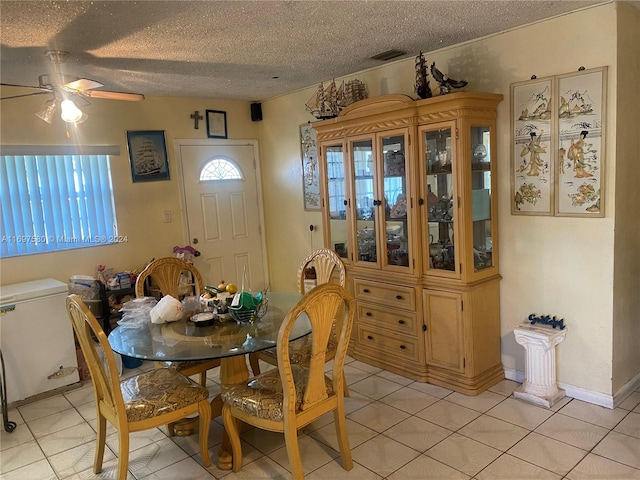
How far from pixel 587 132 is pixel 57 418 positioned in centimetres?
375

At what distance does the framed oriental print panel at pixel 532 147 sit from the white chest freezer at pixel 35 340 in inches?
130

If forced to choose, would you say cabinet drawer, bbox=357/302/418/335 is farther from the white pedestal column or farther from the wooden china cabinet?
the white pedestal column

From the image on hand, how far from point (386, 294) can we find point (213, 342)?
5.01 ft

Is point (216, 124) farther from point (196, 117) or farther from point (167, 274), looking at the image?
point (167, 274)

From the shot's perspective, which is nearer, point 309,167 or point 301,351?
point 301,351

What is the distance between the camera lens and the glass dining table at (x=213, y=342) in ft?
7.65

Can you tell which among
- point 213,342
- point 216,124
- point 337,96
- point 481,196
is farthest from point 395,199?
point 216,124

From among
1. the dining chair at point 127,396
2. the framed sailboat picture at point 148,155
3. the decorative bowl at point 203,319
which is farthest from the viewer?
the framed sailboat picture at point 148,155

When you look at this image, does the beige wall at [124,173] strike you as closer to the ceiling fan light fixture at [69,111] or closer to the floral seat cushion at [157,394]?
the ceiling fan light fixture at [69,111]

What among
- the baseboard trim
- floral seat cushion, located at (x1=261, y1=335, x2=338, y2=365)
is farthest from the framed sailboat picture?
the baseboard trim

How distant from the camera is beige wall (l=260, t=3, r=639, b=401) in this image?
276cm

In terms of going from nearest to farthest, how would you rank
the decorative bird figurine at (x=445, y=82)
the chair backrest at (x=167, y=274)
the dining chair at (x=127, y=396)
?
the dining chair at (x=127, y=396), the decorative bird figurine at (x=445, y=82), the chair backrest at (x=167, y=274)

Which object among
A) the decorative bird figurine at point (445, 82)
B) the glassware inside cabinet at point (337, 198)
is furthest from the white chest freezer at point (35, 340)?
the decorative bird figurine at point (445, 82)

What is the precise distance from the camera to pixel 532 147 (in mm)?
3047
